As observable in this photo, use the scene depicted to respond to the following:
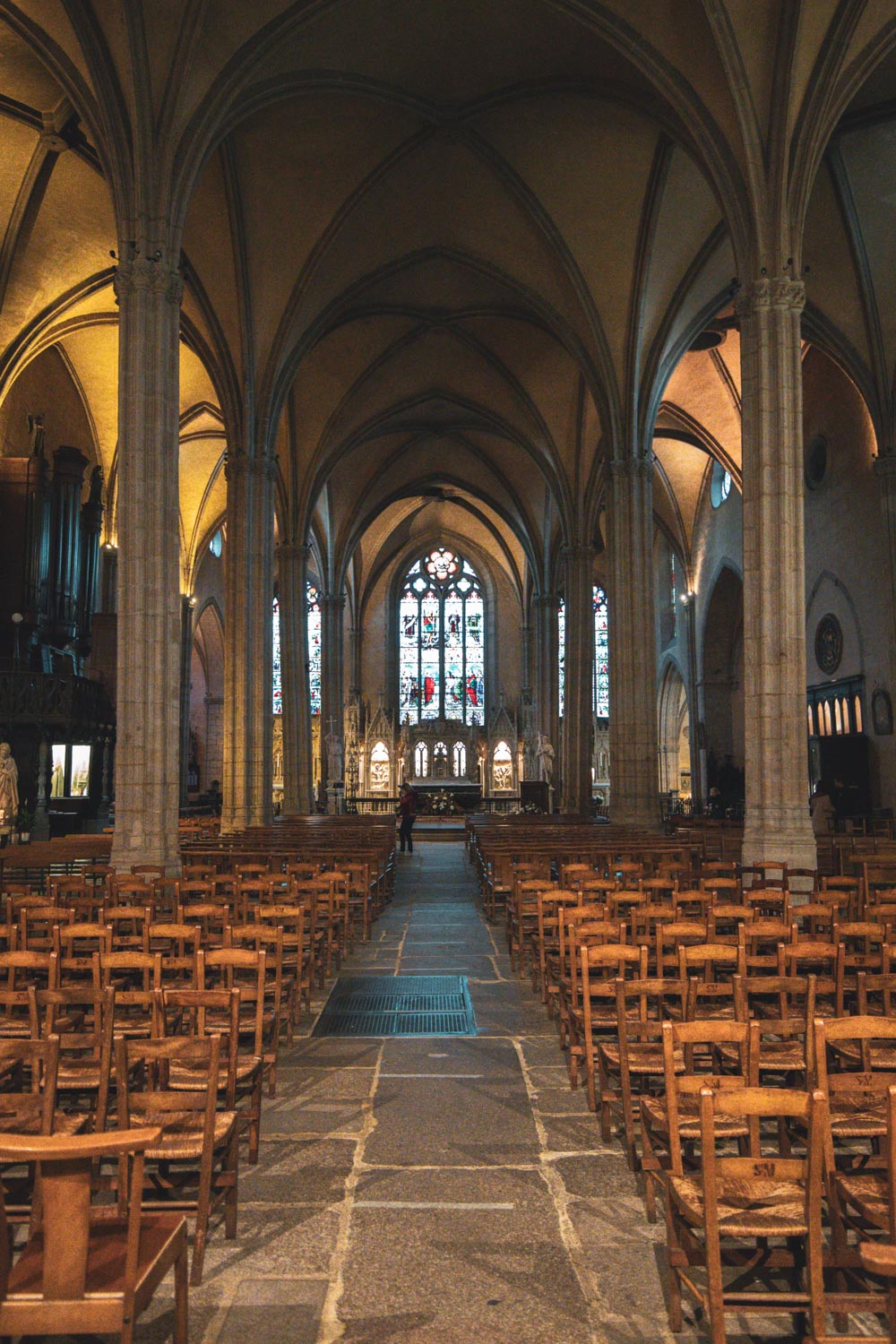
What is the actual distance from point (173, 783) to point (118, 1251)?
11279 millimetres

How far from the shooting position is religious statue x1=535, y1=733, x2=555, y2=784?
38375 mm

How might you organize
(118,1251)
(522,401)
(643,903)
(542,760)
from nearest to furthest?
(118,1251)
(643,903)
(522,401)
(542,760)

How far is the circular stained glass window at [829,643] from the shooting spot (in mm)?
27156

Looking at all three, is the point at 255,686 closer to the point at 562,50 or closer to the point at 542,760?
the point at 562,50

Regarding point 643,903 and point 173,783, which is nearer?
point 643,903

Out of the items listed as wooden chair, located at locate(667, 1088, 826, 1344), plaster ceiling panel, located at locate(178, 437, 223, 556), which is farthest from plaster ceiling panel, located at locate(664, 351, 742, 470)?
wooden chair, located at locate(667, 1088, 826, 1344)

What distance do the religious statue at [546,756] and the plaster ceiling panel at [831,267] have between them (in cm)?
1879

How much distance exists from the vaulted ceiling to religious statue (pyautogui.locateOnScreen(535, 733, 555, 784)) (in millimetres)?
9890

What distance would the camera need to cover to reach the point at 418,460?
40.2m

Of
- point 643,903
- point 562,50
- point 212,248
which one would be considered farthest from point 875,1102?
point 212,248

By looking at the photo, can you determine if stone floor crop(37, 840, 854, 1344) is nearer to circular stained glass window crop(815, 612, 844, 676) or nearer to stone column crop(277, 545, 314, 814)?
circular stained glass window crop(815, 612, 844, 676)

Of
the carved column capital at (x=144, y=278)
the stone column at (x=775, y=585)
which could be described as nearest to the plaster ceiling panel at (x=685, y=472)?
the stone column at (x=775, y=585)

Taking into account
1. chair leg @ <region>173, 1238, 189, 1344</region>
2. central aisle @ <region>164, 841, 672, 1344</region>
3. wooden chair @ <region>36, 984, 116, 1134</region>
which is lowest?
central aisle @ <region>164, 841, 672, 1344</region>

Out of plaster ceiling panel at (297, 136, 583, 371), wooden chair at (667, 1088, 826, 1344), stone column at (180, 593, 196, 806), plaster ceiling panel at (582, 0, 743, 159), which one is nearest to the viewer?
wooden chair at (667, 1088, 826, 1344)
